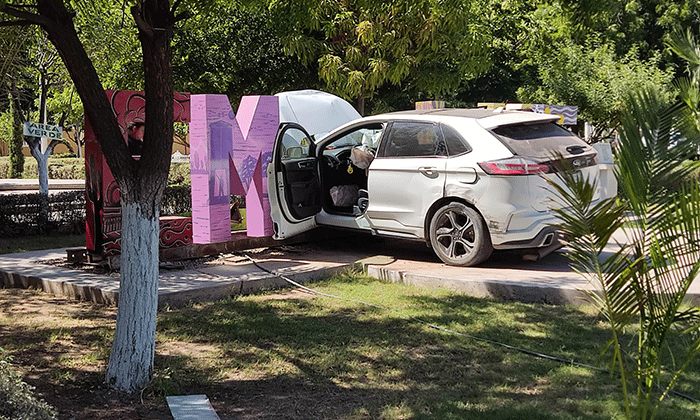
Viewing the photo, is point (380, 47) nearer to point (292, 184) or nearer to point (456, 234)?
point (292, 184)

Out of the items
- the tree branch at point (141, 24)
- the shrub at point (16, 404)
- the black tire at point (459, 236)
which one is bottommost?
the shrub at point (16, 404)

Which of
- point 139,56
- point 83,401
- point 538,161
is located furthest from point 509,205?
point 139,56

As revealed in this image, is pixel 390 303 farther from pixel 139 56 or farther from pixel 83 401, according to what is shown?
pixel 139 56

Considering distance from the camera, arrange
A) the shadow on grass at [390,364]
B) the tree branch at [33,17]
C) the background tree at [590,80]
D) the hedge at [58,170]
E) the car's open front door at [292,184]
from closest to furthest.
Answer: the shadow on grass at [390,364] < the tree branch at [33,17] < the car's open front door at [292,184] < the background tree at [590,80] < the hedge at [58,170]

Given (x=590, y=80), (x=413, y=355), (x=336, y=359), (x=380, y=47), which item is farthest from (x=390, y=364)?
(x=590, y=80)

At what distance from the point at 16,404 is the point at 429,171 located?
6150 mm

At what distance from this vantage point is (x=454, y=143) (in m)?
8.98

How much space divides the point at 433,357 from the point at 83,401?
260 centimetres

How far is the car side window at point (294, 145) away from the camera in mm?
10078

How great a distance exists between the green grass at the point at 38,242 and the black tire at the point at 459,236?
602 centimetres

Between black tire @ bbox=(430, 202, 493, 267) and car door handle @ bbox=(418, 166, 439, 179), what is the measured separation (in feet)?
1.30

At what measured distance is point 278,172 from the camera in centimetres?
962

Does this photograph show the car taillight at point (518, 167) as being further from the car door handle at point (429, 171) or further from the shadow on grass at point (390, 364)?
the shadow on grass at point (390, 364)

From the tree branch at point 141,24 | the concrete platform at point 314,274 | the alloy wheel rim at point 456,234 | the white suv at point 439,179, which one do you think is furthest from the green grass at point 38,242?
the tree branch at point 141,24
